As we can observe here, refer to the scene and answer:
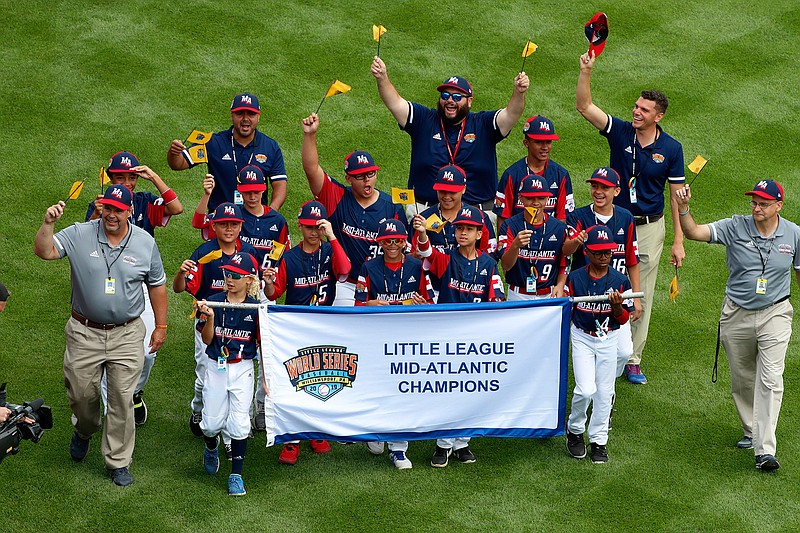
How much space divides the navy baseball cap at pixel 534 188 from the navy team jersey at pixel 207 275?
2.28m

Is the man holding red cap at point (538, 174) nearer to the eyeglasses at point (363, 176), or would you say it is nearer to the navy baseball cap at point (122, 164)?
the eyeglasses at point (363, 176)

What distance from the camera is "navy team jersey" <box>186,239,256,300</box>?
9.33 metres

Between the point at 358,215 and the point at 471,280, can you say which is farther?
the point at 358,215

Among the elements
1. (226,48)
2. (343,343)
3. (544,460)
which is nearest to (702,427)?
(544,460)

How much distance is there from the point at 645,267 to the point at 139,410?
4615 mm

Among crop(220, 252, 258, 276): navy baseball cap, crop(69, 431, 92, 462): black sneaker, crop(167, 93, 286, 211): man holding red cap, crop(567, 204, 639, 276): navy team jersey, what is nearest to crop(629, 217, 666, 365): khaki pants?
crop(567, 204, 639, 276): navy team jersey

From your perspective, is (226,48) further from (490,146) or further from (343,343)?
(343,343)

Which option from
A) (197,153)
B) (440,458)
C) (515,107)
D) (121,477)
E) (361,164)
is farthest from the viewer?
(515,107)

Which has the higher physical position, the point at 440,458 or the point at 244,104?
the point at 244,104

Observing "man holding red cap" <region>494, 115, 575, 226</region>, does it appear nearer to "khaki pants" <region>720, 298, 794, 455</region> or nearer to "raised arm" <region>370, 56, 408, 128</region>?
"raised arm" <region>370, 56, 408, 128</region>

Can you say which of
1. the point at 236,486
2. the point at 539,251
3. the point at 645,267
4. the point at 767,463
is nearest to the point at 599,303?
the point at 539,251

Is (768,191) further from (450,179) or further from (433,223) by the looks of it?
(433,223)

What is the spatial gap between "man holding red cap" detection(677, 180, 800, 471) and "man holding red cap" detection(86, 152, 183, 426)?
421 centimetres

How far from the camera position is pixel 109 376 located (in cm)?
916
